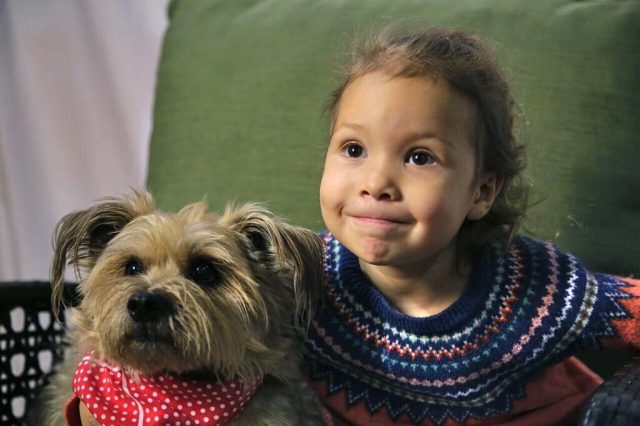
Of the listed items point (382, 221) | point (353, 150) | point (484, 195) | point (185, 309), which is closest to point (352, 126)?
point (353, 150)

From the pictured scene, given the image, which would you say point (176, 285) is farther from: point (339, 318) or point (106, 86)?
point (106, 86)

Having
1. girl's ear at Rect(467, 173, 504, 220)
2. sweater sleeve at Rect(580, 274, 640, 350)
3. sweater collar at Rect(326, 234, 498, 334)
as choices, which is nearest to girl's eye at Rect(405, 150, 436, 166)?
girl's ear at Rect(467, 173, 504, 220)

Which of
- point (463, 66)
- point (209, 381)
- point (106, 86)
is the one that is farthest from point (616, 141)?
point (106, 86)

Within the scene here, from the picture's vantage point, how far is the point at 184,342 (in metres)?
1.08

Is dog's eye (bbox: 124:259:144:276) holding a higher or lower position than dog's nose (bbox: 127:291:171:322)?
lower

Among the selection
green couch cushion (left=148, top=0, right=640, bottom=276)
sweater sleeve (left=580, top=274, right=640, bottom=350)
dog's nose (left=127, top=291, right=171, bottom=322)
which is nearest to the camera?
dog's nose (left=127, top=291, right=171, bottom=322)

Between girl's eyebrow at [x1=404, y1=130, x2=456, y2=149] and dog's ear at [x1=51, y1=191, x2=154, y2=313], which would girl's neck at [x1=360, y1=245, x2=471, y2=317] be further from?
dog's ear at [x1=51, y1=191, x2=154, y2=313]

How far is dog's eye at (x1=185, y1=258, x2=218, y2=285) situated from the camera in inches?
45.1

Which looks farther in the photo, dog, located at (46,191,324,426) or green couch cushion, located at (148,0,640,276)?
green couch cushion, located at (148,0,640,276)

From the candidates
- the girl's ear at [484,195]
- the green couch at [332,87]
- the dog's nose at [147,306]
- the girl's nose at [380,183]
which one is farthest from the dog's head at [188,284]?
the green couch at [332,87]

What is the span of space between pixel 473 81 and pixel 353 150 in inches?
7.7

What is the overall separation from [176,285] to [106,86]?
147 centimetres

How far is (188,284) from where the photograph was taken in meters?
1.11

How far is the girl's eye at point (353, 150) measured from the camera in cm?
124
